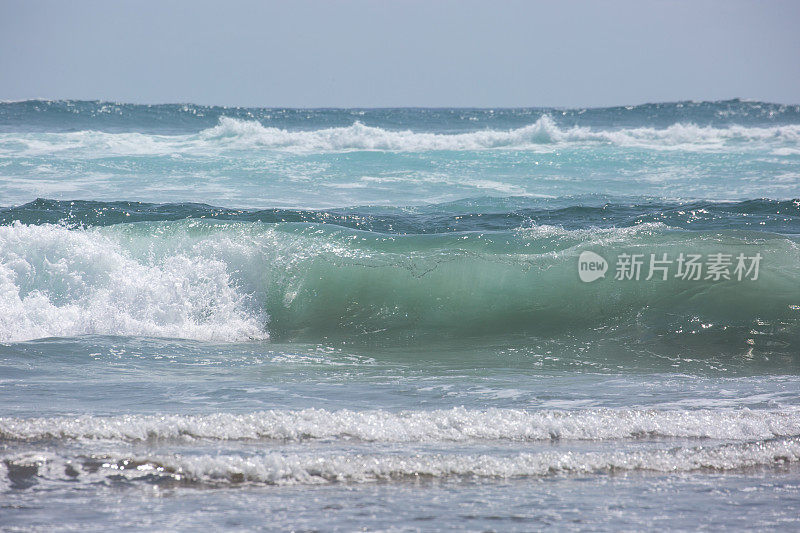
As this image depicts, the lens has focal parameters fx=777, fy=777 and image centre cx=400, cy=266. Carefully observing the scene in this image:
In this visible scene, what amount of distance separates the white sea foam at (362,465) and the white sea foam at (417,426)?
28 centimetres

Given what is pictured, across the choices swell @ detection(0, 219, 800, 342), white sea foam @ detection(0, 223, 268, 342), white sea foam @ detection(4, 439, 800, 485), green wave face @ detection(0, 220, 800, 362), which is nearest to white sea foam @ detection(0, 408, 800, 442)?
white sea foam @ detection(4, 439, 800, 485)

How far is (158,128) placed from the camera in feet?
112

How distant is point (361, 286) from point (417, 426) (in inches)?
161

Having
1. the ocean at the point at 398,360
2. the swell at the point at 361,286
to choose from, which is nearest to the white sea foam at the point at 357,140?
the ocean at the point at 398,360

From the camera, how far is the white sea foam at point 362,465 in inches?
137

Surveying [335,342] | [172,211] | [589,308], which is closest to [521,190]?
[172,211]

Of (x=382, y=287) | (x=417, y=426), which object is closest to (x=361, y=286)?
(x=382, y=287)

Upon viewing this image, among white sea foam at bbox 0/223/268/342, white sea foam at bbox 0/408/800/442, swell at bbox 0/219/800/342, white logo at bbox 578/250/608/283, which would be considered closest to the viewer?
white sea foam at bbox 0/408/800/442

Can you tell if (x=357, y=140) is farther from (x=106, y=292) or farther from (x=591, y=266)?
(x=106, y=292)

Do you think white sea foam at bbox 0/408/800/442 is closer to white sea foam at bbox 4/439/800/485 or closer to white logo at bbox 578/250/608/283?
white sea foam at bbox 4/439/800/485

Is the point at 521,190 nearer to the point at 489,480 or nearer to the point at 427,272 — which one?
the point at 427,272

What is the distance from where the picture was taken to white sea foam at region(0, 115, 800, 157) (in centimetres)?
2404

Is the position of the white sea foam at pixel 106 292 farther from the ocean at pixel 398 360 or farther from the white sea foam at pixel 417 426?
the white sea foam at pixel 417 426

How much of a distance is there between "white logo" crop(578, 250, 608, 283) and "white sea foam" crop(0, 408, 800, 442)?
11.5 feet
